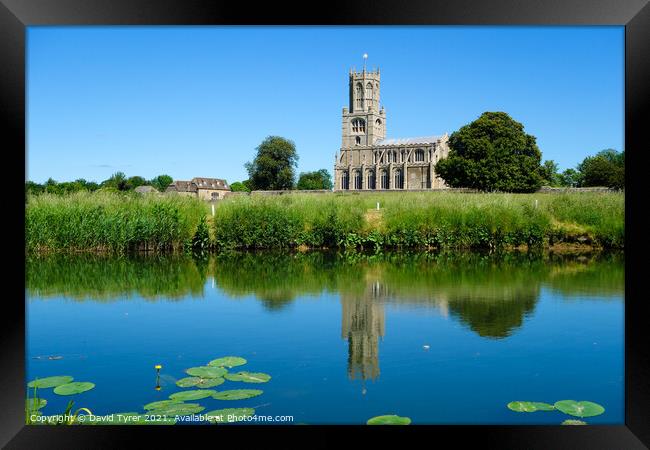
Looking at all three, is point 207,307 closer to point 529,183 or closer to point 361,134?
point 529,183

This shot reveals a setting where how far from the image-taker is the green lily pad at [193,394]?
13.6 ft

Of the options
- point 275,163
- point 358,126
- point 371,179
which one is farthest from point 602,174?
point 358,126

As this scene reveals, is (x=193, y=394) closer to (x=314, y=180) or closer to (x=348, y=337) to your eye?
(x=348, y=337)

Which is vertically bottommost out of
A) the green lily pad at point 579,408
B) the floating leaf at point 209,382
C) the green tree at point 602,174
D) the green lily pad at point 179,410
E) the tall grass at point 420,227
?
the green lily pad at point 579,408

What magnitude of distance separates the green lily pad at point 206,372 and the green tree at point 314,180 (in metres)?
61.2

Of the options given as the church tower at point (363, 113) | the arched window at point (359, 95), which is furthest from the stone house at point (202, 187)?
the arched window at point (359, 95)

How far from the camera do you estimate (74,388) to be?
14.5 ft

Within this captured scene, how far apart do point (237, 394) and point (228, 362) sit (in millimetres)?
Answer: 834

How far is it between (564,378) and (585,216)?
41.0ft

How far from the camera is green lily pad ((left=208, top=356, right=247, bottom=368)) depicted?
4.99 metres

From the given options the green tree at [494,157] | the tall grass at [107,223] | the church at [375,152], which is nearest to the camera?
the tall grass at [107,223]

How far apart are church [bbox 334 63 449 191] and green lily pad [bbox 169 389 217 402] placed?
56306mm

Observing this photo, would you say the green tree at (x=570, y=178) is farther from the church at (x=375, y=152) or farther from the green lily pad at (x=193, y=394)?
the green lily pad at (x=193, y=394)
